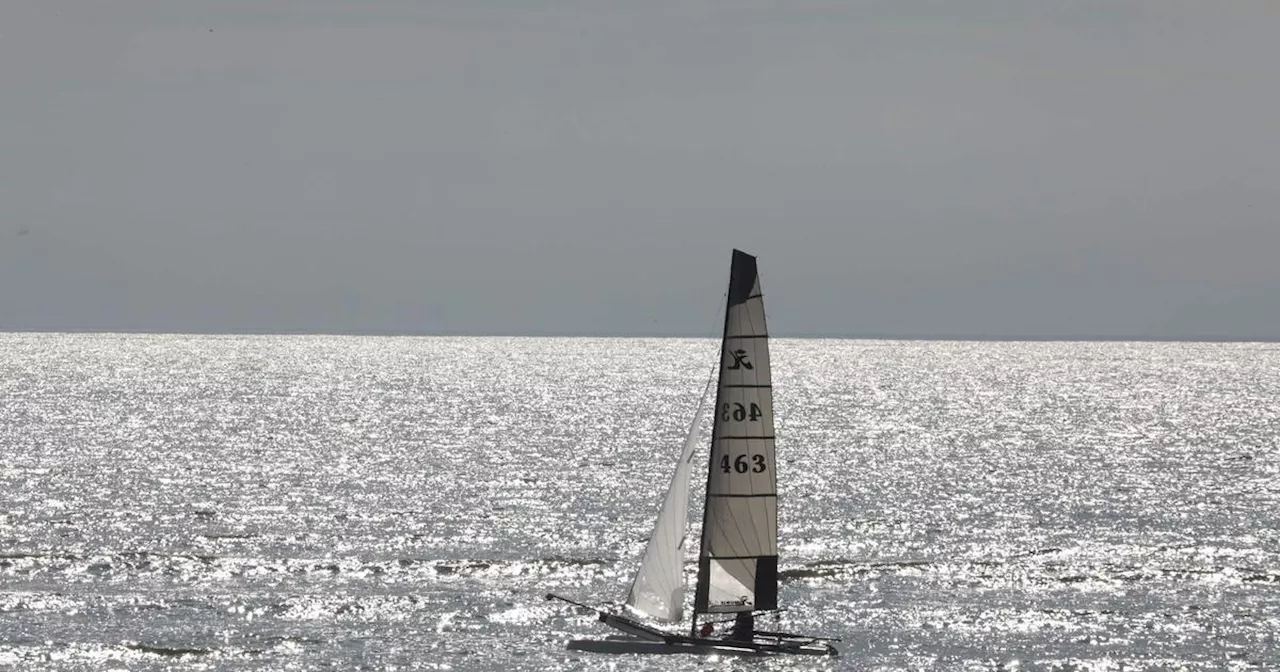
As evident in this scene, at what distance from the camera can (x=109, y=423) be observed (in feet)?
502

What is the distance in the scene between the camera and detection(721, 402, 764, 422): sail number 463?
44.5 meters

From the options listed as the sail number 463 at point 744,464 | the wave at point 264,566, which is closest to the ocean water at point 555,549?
the wave at point 264,566

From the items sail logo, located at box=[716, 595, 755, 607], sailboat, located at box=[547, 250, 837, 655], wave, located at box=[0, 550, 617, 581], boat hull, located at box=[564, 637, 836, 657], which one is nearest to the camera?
sailboat, located at box=[547, 250, 837, 655]

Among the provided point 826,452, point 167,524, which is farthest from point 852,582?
point 826,452

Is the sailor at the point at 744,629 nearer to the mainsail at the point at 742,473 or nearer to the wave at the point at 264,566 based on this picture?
the mainsail at the point at 742,473

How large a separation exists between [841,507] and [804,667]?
3974 centimetres

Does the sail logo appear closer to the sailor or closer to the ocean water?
the sailor

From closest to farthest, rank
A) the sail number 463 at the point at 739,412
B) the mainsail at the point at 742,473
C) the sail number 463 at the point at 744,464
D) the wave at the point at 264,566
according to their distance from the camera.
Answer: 1. the mainsail at the point at 742,473
2. the sail number 463 at the point at 739,412
3. the sail number 463 at the point at 744,464
4. the wave at the point at 264,566

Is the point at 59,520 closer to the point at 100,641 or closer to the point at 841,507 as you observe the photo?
the point at 100,641

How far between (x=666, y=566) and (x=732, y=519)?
2.48m

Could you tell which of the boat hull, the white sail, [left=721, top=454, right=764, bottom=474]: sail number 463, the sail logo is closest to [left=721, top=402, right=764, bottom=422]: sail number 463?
the white sail

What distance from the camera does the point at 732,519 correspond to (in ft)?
150

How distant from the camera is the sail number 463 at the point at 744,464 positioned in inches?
1766

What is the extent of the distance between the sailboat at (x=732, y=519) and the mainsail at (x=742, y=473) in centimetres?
3
